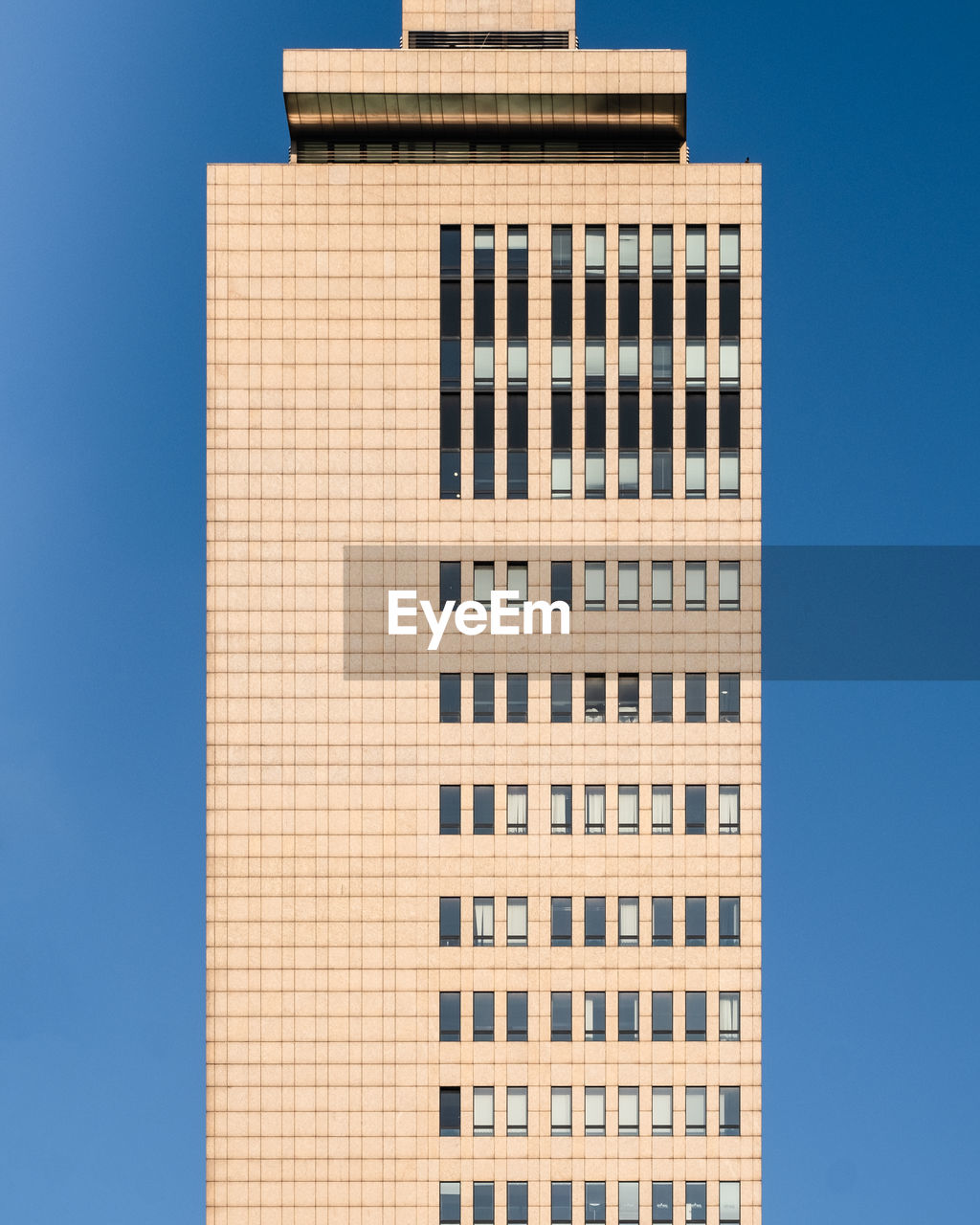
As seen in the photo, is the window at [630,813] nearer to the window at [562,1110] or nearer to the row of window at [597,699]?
the row of window at [597,699]

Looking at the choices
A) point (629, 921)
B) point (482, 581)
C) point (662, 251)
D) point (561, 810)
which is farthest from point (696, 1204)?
point (662, 251)

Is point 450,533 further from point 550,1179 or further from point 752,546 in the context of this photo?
point 550,1179

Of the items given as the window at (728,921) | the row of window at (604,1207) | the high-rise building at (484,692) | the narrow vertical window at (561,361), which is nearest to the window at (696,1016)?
the high-rise building at (484,692)

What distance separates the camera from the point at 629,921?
7575 cm

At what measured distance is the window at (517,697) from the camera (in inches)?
3027

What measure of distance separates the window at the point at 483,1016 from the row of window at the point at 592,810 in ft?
25.3

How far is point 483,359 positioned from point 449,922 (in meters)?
27.2

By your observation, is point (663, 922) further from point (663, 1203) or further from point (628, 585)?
point (628, 585)

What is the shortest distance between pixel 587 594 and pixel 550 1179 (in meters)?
27.5

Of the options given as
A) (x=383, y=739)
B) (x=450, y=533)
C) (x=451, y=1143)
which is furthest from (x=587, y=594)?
(x=451, y=1143)

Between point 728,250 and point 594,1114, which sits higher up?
point 728,250

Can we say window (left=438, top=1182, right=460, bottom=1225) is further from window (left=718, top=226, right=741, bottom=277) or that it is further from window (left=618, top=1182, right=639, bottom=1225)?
window (left=718, top=226, right=741, bottom=277)

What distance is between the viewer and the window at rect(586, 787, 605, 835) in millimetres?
→ 76188

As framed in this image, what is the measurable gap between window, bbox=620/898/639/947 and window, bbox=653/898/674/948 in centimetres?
82
